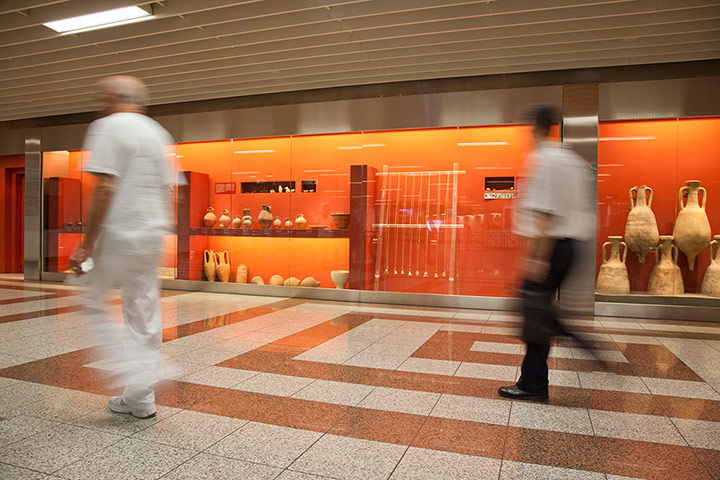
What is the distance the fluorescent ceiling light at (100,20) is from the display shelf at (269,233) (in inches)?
142

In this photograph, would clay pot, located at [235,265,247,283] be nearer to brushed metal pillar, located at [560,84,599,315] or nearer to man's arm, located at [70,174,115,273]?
brushed metal pillar, located at [560,84,599,315]

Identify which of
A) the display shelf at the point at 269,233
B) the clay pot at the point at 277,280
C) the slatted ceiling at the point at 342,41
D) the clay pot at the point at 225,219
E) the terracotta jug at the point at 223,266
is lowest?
the clay pot at the point at 277,280

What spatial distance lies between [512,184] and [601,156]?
3.84 feet

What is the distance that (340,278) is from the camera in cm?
781

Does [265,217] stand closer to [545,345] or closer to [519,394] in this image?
[519,394]

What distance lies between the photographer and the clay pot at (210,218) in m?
8.72

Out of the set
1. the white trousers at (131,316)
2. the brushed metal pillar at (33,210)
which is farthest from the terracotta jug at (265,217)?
the white trousers at (131,316)

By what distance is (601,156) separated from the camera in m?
6.70

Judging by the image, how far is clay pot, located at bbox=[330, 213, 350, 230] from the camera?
779 cm

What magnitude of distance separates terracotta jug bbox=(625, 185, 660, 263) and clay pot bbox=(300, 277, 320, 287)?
4453 mm

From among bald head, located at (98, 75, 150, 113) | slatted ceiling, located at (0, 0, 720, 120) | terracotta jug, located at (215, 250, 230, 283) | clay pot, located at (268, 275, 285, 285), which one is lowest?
clay pot, located at (268, 275, 285, 285)

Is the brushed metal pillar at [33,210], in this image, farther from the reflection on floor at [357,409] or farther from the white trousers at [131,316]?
the white trousers at [131,316]

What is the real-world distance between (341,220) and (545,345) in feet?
16.7

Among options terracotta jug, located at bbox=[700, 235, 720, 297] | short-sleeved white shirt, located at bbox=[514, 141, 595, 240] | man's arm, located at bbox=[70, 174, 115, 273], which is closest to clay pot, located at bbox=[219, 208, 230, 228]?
man's arm, located at bbox=[70, 174, 115, 273]
